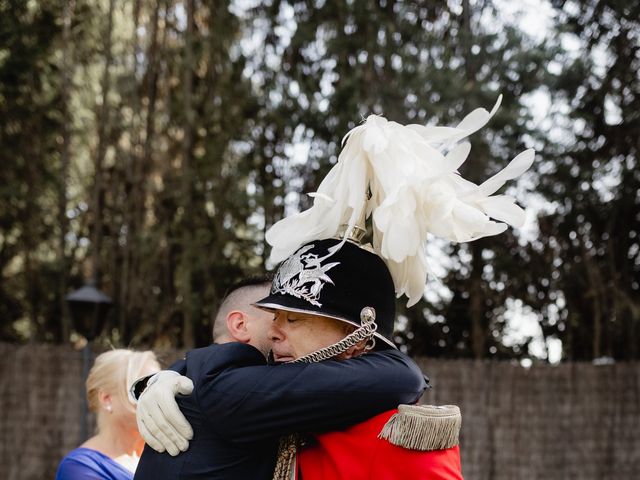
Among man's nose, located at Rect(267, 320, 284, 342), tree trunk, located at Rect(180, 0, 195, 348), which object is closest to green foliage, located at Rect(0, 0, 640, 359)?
tree trunk, located at Rect(180, 0, 195, 348)

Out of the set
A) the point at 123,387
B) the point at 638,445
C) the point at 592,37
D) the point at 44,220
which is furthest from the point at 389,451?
the point at 44,220

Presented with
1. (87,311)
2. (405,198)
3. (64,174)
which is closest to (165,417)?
(405,198)

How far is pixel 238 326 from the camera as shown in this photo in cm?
231

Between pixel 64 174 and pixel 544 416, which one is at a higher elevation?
pixel 64 174

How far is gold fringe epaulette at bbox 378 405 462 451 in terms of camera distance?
164 centimetres

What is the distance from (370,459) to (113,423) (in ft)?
5.62

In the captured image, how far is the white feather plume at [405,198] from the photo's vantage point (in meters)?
1.77

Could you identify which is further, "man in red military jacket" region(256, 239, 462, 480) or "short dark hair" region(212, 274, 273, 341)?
"short dark hair" region(212, 274, 273, 341)

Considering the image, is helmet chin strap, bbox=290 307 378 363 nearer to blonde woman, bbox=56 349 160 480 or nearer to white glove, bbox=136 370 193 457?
white glove, bbox=136 370 193 457

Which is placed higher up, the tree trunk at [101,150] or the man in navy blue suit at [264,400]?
the tree trunk at [101,150]

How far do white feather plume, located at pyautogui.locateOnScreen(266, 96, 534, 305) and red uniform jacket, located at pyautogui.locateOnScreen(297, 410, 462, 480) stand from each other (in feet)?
1.19

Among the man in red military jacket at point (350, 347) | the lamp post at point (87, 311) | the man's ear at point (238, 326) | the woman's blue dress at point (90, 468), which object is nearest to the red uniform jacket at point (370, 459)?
the man in red military jacket at point (350, 347)

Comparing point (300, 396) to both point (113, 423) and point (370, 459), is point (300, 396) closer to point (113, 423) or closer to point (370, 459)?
point (370, 459)

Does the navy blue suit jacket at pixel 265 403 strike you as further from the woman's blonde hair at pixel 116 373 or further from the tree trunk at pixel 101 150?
the tree trunk at pixel 101 150
